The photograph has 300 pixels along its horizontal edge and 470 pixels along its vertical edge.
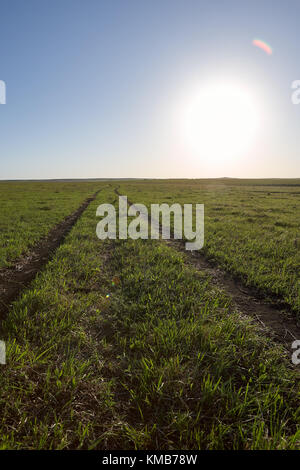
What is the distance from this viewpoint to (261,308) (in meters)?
4.26

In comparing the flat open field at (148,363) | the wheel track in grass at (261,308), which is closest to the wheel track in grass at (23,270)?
the flat open field at (148,363)

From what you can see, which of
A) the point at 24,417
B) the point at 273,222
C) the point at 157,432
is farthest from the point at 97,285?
the point at 273,222

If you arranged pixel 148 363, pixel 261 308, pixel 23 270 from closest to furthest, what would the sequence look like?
pixel 148 363 < pixel 261 308 < pixel 23 270

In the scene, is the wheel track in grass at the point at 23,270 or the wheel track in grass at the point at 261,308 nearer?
the wheel track in grass at the point at 261,308

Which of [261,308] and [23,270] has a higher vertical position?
[23,270]

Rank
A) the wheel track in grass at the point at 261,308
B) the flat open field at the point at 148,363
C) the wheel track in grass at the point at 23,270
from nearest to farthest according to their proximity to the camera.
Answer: the flat open field at the point at 148,363 → the wheel track in grass at the point at 261,308 → the wheel track in grass at the point at 23,270

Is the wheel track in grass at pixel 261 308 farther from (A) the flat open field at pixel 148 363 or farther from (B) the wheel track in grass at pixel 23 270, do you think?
(B) the wheel track in grass at pixel 23 270

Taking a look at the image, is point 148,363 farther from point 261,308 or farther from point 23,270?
point 23,270

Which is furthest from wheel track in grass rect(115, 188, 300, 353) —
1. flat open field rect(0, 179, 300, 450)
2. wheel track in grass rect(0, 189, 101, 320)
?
wheel track in grass rect(0, 189, 101, 320)

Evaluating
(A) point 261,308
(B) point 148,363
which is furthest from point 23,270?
(A) point 261,308

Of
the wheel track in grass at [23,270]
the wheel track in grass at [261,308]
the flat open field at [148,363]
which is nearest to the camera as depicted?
the flat open field at [148,363]

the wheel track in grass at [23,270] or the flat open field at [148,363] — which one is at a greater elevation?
the wheel track in grass at [23,270]

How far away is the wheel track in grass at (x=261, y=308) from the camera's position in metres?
3.49

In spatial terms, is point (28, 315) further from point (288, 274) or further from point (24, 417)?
point (288, 274)
